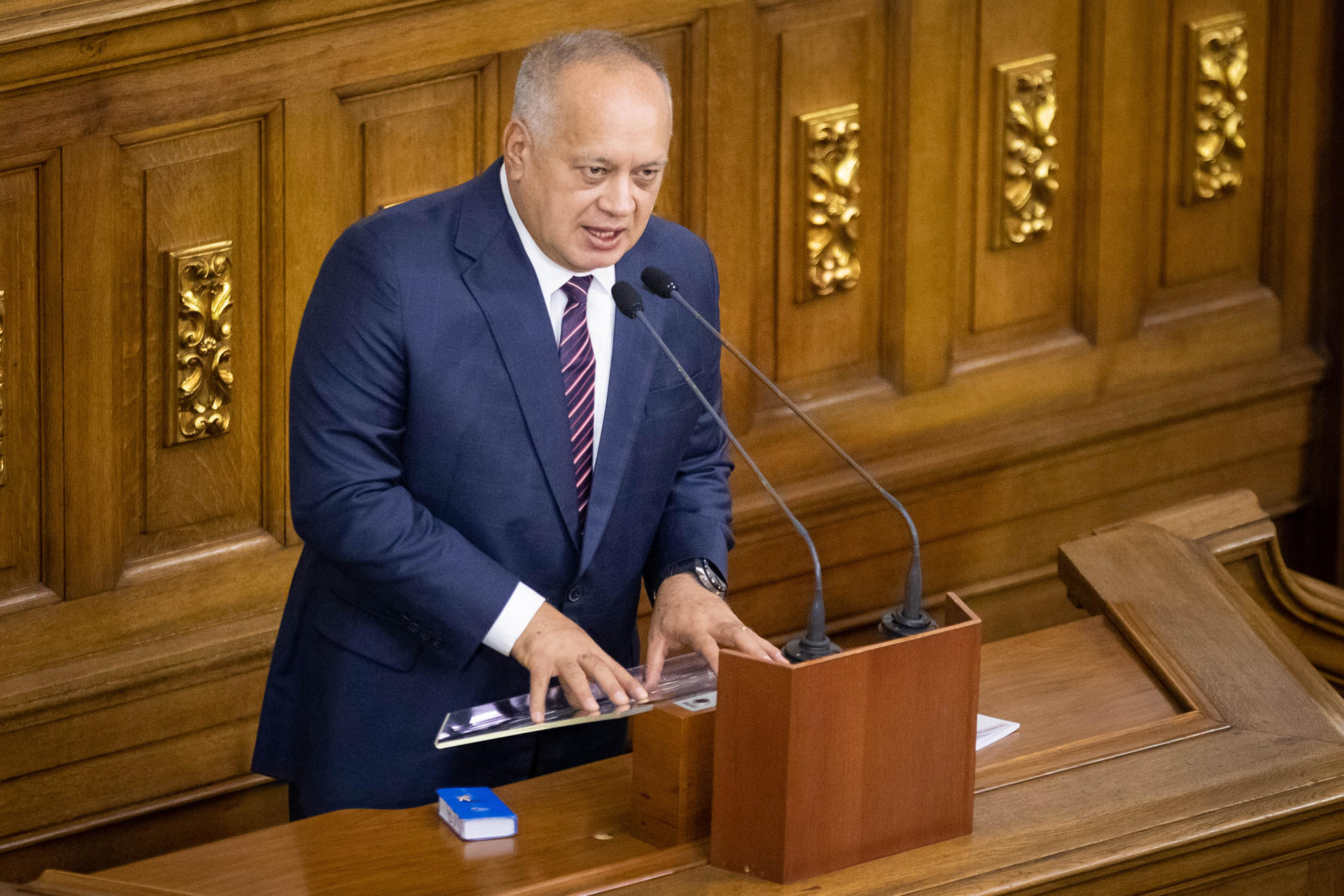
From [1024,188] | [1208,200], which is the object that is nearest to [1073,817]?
[1024,188]

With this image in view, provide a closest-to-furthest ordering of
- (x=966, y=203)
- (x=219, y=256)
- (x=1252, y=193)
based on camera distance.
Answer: (x=219, y=256), (x=966, y=203), (x=1252, y=193)

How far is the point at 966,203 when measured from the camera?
438 cm

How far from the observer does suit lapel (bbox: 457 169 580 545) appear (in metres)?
2.54

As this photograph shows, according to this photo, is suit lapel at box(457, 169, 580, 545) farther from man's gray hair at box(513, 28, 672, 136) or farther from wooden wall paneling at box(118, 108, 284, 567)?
wooden wall paneling at box(118, 108, 284, 567)

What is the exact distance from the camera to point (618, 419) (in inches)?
103

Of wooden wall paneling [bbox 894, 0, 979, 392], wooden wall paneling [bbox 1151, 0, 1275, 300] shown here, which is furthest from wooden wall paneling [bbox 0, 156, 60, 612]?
wooden wall paneling [bbox 1151, 0, 1275, 300]

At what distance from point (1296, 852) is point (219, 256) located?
81.3 inches

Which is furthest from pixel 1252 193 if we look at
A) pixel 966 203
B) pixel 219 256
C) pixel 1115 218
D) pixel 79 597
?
pixel 79 597

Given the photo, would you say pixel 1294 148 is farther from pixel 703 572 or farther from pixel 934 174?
pixel 703 572

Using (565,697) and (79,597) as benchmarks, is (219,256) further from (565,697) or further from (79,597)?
(565,697)

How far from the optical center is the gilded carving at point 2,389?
3316 millimetres

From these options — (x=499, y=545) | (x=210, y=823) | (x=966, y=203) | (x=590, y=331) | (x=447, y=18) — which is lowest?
(x=210, y=823)

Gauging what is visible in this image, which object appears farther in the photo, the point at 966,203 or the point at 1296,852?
the point at 966,203

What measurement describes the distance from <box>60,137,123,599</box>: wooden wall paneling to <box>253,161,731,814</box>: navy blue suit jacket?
85 cm
